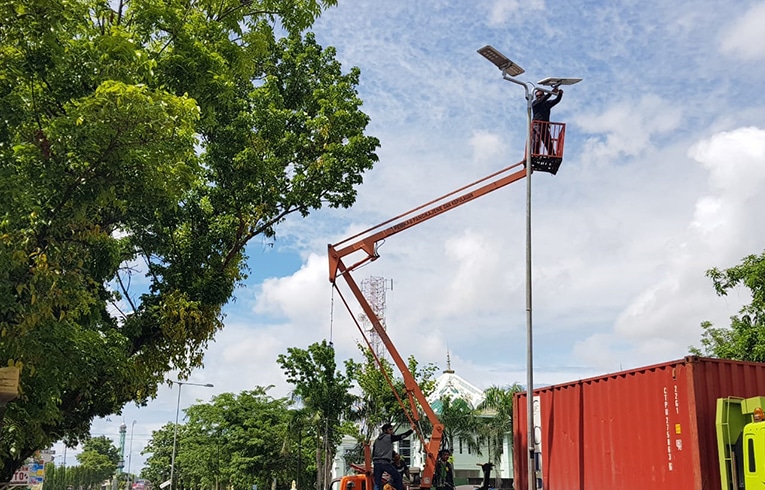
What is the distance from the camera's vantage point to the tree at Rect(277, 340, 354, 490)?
3200 centimetres

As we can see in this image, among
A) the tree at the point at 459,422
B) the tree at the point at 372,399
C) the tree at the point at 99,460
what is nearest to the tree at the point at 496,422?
the tree at the point at 459,422

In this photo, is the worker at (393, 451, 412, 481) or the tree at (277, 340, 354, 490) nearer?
the worker at (393, 451, 412, 481)

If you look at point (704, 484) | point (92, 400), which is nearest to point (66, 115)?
point (92, 400)

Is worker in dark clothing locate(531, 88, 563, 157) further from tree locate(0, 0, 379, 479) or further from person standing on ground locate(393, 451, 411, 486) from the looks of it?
person standing on ground locate(393, 451, 411, 486)

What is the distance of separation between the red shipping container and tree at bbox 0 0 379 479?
6.56m

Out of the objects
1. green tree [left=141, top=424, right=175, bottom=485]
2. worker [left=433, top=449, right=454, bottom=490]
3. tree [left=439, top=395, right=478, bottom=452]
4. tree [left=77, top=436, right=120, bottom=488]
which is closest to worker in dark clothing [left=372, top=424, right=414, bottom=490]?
worker [left=433, top=449, right=454, bottom=490]

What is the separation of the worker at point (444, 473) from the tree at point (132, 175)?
196 inches

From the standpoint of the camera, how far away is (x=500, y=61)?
537 inches

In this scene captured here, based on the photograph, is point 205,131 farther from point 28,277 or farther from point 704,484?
point 704,484

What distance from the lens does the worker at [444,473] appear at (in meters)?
12.8

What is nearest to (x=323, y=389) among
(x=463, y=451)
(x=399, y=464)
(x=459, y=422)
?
(x=459, y=422)

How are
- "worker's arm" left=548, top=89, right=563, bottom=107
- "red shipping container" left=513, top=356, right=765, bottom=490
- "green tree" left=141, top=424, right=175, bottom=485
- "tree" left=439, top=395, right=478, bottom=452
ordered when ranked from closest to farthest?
"red shipping container" left=513, top=356, right=765, bottom=490 < "worker's arm" left=548, top=89, right=563, bottom=107 < "tree" left=439, top=395, right=478, bottom=452 < "green tree" left=141, top=424, right=175, bottom=485

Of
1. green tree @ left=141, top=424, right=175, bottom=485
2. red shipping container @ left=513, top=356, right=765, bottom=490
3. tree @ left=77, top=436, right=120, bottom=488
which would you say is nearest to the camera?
red shipping container @ left=513, top=356, right=765, bottom=490

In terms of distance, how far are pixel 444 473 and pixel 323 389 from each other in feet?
66.0
